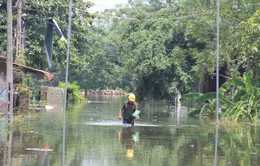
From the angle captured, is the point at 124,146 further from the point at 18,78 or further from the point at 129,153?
the point at 18,78

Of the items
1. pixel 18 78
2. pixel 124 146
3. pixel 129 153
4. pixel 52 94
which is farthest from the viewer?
pixel 52 94

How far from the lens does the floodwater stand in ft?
44.4

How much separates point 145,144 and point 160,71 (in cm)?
2946

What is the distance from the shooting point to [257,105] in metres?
29.0

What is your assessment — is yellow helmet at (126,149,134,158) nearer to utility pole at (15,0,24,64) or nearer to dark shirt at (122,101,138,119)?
dark shirt at (122,101,138,119)

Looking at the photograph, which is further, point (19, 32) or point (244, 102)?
point (19, 32)

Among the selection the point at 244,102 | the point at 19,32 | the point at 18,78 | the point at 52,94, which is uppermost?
the point at 19,32

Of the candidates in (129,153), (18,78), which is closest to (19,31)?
(18,78)

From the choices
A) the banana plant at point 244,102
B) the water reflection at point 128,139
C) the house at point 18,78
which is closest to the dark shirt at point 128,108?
the water reflection at point 128,139

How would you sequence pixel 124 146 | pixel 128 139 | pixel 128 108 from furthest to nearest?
pixel 128 108
pixel 128 139
pixel 124 146

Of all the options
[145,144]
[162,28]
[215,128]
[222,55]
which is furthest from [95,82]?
[145,144]

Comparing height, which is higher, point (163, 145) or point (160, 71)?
point (160, 71)

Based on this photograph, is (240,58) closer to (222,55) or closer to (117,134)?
(222,55)

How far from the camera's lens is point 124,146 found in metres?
16.8
